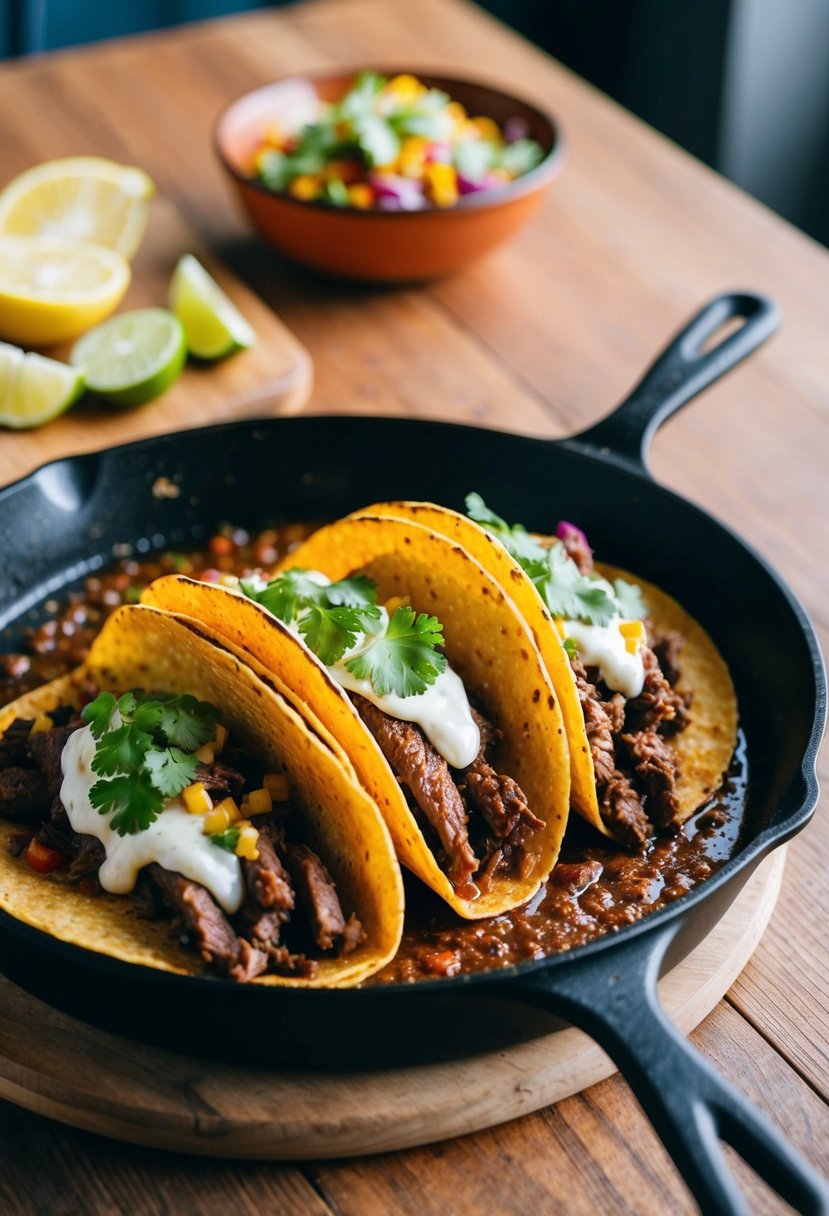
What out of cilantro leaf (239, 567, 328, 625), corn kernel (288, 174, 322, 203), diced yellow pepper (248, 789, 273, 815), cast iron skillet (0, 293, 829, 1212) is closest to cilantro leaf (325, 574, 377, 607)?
cilantro leaf (239, 567, 328, 625)

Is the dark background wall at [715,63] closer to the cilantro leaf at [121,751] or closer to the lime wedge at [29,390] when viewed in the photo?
the lime wedge at [29,390]

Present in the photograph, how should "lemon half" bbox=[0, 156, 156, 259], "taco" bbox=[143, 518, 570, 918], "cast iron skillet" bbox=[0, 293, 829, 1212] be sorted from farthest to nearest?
1. "lemon half" bbox=[0, 156, 156, 259]
2. "taco" bbox=[143, 518, 570, 918]
3. "cast iron skillet" bbox=[0, 293, 829, 1212]

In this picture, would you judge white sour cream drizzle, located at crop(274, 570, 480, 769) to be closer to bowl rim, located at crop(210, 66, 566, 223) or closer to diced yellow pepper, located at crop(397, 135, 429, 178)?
bowl rim, located at crop(210, 66, 566, 223)

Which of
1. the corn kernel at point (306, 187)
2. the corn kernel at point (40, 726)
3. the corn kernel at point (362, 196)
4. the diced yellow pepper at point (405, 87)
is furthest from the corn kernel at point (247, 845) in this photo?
the diced yellow pepper at point (405, 87)

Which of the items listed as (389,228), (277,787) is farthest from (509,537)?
(389,228)

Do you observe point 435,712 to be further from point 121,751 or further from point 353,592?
point 121,751

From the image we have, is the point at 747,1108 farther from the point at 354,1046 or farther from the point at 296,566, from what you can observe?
the point at 296,566
